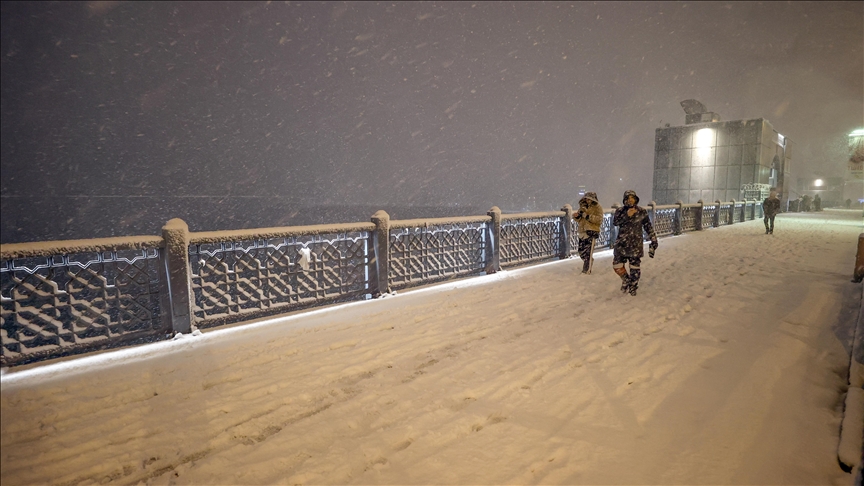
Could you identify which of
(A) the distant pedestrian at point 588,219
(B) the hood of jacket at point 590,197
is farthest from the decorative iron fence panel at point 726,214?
(B) the hood of jacket at point 590,197

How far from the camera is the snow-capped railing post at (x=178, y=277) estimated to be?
521 cm

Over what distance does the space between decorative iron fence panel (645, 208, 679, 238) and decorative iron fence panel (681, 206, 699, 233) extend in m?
0.98

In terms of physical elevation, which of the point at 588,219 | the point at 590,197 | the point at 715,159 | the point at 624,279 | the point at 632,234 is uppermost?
the point at 715,159

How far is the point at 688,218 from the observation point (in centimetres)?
2072

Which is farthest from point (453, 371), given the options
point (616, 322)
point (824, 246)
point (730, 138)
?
point (730, 138)

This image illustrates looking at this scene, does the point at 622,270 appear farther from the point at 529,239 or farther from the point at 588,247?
the point at 529,239

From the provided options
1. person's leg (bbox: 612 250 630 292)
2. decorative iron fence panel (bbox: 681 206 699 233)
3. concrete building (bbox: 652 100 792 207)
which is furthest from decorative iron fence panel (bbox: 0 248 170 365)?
concrete building (bbox: 652 100 792 207)

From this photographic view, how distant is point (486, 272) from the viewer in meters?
9.66

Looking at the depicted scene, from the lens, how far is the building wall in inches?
1427

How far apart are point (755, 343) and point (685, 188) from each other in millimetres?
41789

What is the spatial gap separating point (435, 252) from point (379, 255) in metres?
1.67

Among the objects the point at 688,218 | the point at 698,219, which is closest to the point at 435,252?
the point at 688,218

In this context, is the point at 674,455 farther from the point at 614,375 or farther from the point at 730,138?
the point at 730,138

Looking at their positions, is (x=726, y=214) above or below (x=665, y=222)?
below
